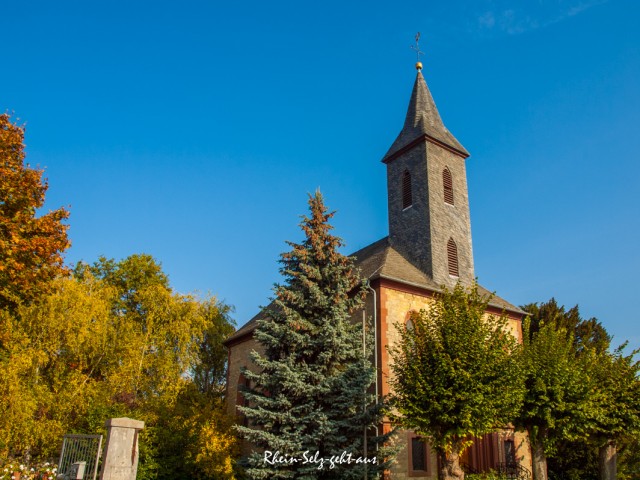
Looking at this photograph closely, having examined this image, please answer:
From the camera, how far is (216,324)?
118 ft

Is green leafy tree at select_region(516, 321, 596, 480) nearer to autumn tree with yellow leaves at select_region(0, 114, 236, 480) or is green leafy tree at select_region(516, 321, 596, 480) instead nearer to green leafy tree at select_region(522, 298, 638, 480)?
green leafy tree at select_region(522, 298, 638, 480)

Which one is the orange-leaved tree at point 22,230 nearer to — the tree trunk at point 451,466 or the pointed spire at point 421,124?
the tree trunk at point 451,466

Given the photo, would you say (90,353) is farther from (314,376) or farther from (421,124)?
(421,124)

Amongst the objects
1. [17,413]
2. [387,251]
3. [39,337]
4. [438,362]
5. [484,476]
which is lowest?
[484,476]

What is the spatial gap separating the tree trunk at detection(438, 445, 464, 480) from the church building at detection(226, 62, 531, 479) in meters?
3.30

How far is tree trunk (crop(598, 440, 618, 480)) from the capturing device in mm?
20000

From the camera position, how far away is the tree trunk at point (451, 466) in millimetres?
14781

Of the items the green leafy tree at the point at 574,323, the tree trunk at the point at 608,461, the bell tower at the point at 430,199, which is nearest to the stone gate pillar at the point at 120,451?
the bell tower at the point at 430,199

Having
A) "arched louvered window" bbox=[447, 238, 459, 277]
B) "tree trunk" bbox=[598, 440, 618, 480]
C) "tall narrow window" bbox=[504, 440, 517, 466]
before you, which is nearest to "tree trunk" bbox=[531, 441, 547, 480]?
"tree trunk" bbox=[598, 440, 618, 480]

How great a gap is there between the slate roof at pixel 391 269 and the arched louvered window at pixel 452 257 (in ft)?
6.87

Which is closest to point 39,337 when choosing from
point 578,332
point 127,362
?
point 127,362

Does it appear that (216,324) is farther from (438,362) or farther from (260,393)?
(438,362)

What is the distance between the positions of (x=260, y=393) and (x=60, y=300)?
42.4 feet

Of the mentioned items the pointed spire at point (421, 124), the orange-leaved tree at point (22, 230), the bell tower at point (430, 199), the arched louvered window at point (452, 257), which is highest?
the pointed spire at point (421, 124)
